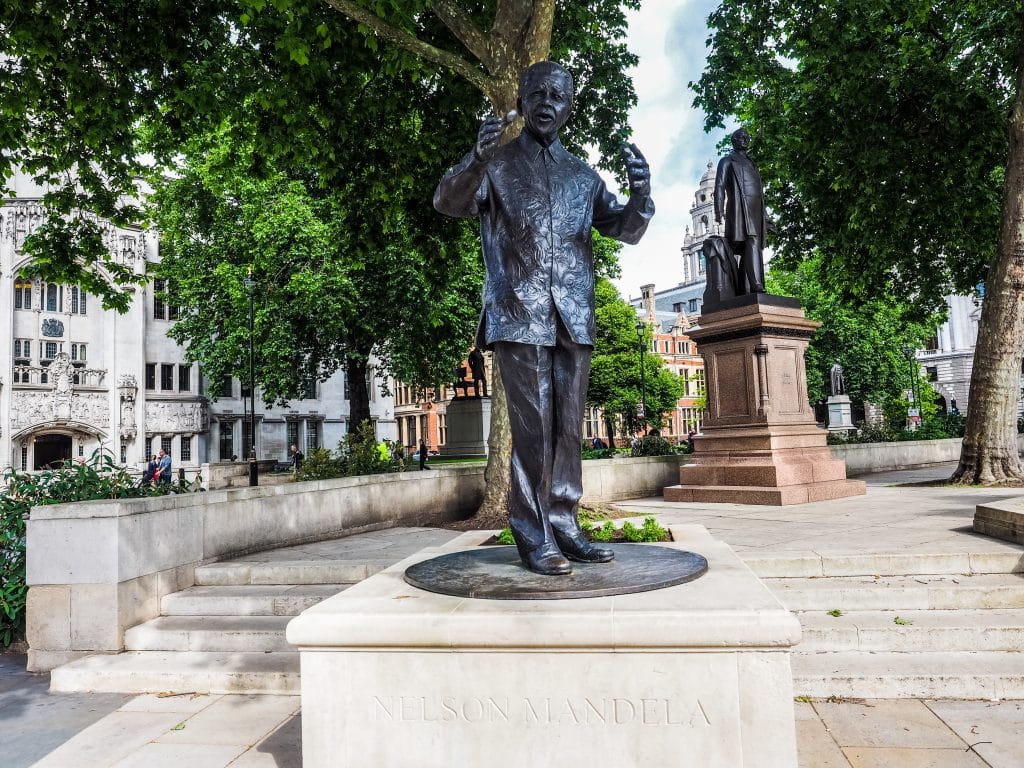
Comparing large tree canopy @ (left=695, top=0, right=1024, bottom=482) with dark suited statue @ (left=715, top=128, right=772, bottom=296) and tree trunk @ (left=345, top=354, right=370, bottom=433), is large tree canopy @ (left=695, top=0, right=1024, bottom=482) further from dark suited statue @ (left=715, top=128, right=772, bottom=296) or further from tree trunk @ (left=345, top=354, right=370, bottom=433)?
tree trunk @ (left=345, top=354, right=370, bottom=433)

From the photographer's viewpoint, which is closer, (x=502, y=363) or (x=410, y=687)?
(x=410, y=687)

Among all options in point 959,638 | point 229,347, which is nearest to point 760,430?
point 959,638

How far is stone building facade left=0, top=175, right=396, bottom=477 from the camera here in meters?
40.1

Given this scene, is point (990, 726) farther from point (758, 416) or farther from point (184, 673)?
point (758, 416)

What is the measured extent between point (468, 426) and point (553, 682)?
21.8m

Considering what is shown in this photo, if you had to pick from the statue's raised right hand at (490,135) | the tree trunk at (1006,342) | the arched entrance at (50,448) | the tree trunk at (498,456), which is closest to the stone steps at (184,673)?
the statue's raised right hand at (490,135)

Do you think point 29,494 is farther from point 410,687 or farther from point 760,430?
point 760,430

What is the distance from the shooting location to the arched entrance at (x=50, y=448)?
41.3 meters

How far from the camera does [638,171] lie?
3873 mm

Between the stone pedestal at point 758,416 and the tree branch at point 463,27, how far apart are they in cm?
548

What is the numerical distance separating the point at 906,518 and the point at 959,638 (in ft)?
14.7

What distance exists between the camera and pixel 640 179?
3.88m

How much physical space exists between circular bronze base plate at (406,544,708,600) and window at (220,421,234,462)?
4547 centimetres

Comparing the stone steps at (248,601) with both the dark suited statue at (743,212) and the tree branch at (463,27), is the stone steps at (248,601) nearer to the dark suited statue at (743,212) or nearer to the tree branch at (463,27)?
the tree branch at (463,27)
